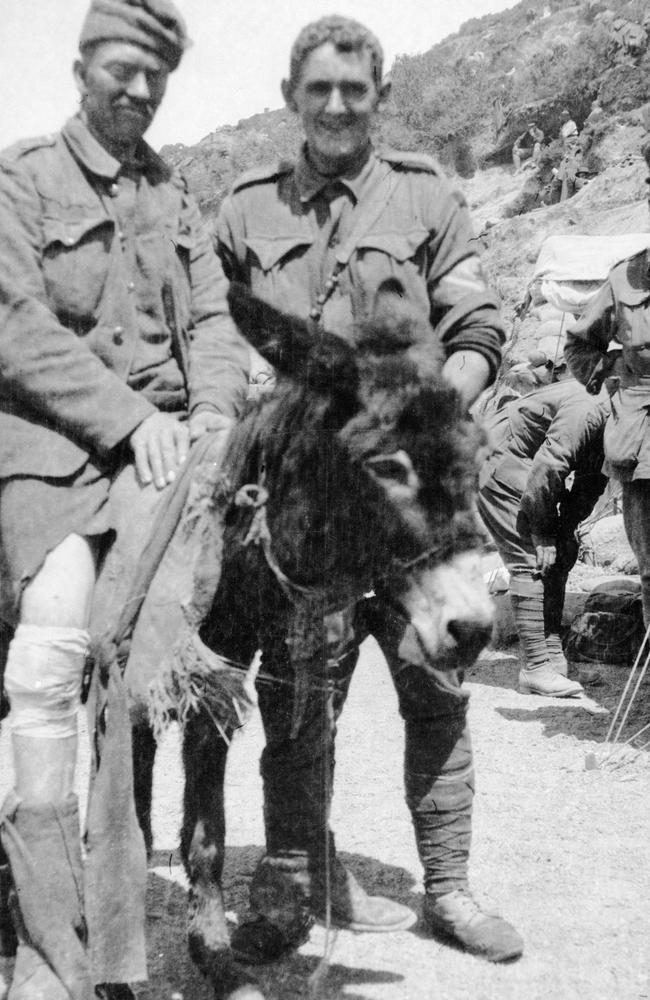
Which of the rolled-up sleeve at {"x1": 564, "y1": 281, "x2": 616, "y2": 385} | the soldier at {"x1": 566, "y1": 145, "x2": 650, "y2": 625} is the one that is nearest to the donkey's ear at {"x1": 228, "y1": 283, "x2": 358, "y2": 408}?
the soldier at {"x1": 566, "y1": 145, "x2": 650, "y2": 625}

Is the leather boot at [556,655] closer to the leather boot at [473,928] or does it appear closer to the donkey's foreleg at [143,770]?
the leather boot at [473,928]

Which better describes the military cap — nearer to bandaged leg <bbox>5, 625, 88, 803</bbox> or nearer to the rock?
bandaged leg <bbox>5, 625, 88, 803</bbox>

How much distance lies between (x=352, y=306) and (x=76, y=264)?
0.88 metres

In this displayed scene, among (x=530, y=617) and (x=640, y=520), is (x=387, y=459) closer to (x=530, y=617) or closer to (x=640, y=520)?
(x=640, y=520)

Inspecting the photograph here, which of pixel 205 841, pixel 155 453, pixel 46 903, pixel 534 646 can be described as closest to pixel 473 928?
pixel 205 841

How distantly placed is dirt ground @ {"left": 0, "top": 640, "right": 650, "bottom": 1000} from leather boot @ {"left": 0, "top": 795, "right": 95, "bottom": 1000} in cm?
71

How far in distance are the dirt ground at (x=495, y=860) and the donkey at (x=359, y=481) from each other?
0.94 metres

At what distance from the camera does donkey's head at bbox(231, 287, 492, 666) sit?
2.30 metres

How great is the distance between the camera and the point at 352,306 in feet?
10.1

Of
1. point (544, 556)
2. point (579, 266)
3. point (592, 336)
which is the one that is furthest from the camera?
point (579, 266)

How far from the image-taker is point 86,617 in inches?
102

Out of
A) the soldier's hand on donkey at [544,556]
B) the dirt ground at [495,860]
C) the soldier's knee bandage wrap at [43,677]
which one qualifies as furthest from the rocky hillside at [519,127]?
the soldier's knee bandage wrap at [43,677]

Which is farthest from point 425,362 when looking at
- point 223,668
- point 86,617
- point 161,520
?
point 86,617

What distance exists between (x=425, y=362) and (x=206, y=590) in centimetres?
85
